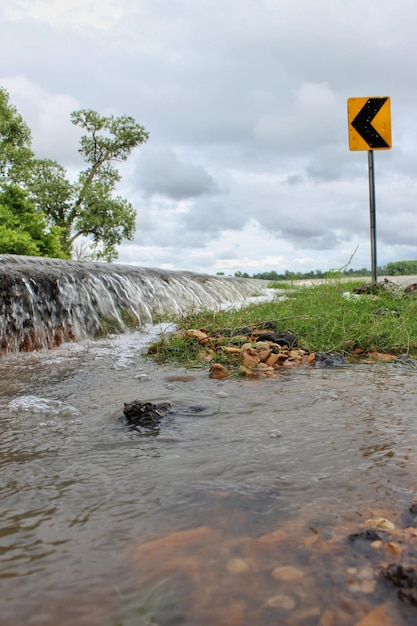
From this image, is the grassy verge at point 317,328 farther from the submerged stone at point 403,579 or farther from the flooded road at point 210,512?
the submerged stone at point 403,579

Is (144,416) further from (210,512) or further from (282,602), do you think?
(282,602)

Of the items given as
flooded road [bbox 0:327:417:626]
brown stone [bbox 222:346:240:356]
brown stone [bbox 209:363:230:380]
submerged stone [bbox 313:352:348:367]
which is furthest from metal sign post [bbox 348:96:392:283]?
flooded road [bbox 0:327:417:626]

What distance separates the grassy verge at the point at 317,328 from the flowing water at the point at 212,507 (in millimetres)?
1406

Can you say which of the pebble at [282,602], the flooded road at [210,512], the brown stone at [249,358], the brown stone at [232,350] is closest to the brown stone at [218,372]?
the brown stone at [249,358]

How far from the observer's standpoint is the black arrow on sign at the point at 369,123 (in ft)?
25.3

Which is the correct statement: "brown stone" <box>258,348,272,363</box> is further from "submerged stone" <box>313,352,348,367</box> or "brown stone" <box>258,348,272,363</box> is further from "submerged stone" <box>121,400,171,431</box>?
"submerged stone" <box>121,400,171,431</box>

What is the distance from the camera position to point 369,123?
775 centimetres

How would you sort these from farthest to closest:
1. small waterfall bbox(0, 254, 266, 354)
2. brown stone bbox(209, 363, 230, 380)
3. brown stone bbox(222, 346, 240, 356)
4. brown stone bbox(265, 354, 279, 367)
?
small waterfall bbox(0, 254, 266, 354), brown stone bbox(222, 346, 240, 356), brown stone bbox(265, 354, 279, 367), brown stone bbox(209, 363, 230, 380)

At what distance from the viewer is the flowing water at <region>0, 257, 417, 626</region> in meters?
0.97

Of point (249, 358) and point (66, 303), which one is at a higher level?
point (66, 303)

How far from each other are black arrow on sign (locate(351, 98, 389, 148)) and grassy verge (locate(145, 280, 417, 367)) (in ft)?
9.54

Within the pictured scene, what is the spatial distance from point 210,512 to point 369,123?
25.8ft

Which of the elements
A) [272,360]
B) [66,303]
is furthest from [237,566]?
[66,303]

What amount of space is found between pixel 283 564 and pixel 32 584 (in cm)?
57
